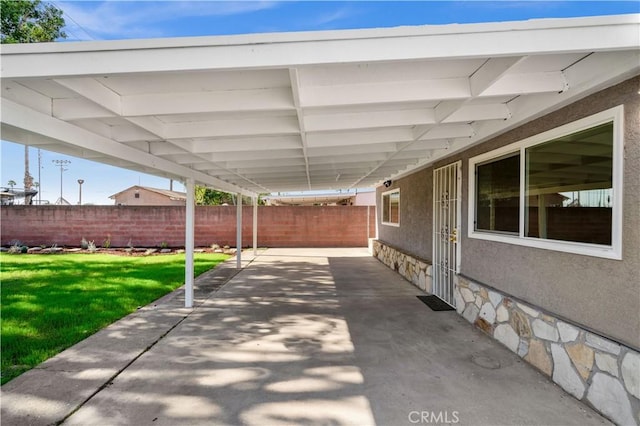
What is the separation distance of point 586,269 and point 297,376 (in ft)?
9.56

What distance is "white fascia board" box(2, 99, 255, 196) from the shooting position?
8.52ft

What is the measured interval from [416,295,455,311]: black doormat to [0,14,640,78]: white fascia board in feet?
14.7

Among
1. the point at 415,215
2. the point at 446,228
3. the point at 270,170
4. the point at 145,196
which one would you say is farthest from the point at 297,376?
the point at 145,196

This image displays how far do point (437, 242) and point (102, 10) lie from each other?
705 centimetres

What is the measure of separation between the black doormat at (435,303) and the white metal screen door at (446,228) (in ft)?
0.41

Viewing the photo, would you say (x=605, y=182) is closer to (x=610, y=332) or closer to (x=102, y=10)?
(x=610, y=332)

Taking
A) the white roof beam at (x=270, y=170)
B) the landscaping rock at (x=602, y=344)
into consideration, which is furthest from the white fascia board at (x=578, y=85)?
the white roof beam at (x=270, y=170)

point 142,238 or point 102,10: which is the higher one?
point 102,10

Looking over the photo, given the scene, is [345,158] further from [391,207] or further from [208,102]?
[391,207]

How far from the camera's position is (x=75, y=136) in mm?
3314

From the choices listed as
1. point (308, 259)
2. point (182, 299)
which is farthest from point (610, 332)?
point (308, 259)

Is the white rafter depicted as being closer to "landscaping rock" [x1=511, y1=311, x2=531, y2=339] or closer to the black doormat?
"landscaping rock" [x1=511, y1=311, x2=531, y2=339]

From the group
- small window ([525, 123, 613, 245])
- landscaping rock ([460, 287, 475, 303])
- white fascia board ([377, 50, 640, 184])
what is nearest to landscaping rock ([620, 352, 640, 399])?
small window ([525, 123, 613, 245])

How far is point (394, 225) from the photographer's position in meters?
10.1
